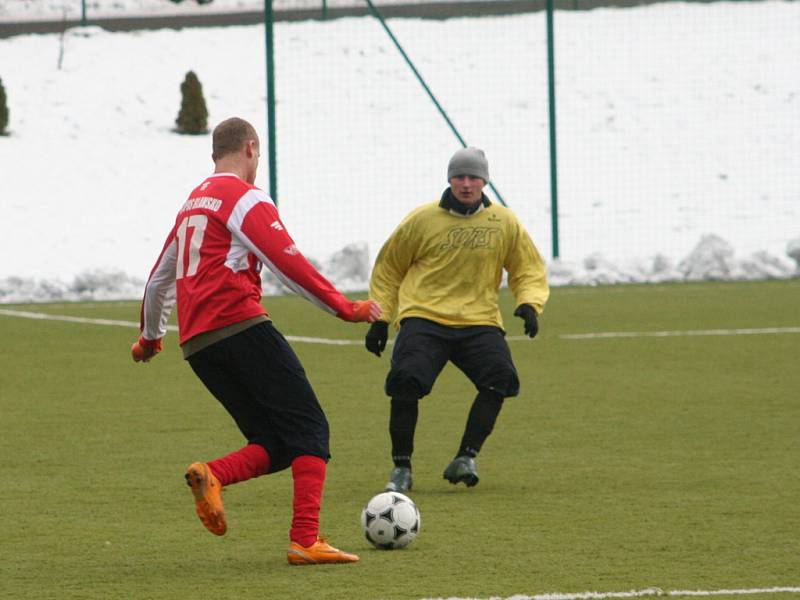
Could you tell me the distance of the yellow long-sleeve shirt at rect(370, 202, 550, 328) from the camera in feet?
28.3

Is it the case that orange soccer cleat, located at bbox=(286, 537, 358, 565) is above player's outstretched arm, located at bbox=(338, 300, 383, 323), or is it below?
below

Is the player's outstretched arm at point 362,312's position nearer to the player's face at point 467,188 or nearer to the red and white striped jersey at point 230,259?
the red and white striped jersey at point 230,259

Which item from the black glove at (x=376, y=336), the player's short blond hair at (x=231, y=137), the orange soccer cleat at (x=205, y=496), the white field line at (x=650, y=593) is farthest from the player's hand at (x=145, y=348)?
the white field line at (x=650, y=593)

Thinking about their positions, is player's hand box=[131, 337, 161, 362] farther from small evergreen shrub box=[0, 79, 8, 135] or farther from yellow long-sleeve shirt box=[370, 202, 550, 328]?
small evergreen shrub box=[0, 79, 8, 135]

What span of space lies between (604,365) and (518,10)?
96.3 feet

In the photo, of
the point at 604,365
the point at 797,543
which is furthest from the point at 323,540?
the point at 604,365

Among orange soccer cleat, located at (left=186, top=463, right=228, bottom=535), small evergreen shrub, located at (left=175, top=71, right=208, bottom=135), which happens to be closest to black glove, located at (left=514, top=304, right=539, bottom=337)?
orange soccer cleat, located at (left=186, top=463, right=228, bottom=535)

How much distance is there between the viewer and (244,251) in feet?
21.0

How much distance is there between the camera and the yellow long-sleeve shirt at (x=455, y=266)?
8.62m

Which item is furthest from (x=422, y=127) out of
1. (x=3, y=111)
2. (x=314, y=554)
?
(x=314, y=554)

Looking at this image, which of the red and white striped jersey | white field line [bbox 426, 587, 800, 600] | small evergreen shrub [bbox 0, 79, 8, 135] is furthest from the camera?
small evergreen shrub [bbox 0, 79, 8, 135]

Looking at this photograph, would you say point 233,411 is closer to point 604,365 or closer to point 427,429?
point 427,429

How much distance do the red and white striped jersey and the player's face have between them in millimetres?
2168

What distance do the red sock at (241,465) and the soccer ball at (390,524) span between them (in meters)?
0.45
